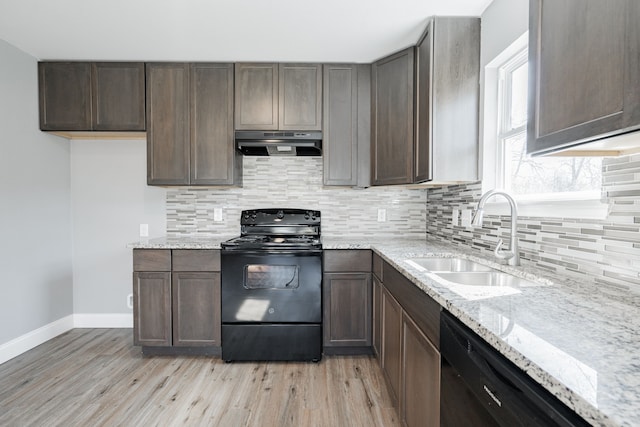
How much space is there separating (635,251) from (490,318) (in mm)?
635

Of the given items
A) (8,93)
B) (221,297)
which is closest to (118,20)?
(8,93)

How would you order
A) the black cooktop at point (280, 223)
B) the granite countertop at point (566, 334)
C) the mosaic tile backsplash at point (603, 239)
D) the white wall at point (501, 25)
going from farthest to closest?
the black cooktop at point (280, 223), the white wall at point (501, 25), the mosaic tile backsplash at point (603, 239), the granite countertop at point (566, 334)

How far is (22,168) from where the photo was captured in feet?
8.24

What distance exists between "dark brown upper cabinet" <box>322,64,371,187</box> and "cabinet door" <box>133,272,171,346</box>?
1576 millimetres

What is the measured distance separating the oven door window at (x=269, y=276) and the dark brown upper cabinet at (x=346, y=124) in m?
0.82

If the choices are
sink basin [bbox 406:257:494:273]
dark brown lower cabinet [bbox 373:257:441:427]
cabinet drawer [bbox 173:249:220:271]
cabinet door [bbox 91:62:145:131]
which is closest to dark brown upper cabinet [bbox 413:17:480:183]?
sink basin [bbox 406:257:494:273]

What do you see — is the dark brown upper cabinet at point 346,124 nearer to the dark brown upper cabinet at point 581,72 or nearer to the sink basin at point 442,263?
the sink basin at point 442,263

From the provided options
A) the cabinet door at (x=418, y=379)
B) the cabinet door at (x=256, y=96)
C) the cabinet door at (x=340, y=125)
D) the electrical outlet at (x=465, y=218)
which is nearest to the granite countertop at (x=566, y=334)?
the cabinet door at (x=418, y=379)

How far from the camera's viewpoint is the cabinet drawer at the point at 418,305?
116 centimetres

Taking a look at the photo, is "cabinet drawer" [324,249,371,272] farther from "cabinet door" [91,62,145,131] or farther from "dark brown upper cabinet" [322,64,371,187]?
"cabinet door" [91,62,145,131]

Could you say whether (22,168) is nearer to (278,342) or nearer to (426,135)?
(278,342)

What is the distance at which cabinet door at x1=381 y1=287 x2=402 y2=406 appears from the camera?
169 centimetres

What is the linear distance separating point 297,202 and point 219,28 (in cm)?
151

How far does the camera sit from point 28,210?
8.38ft
